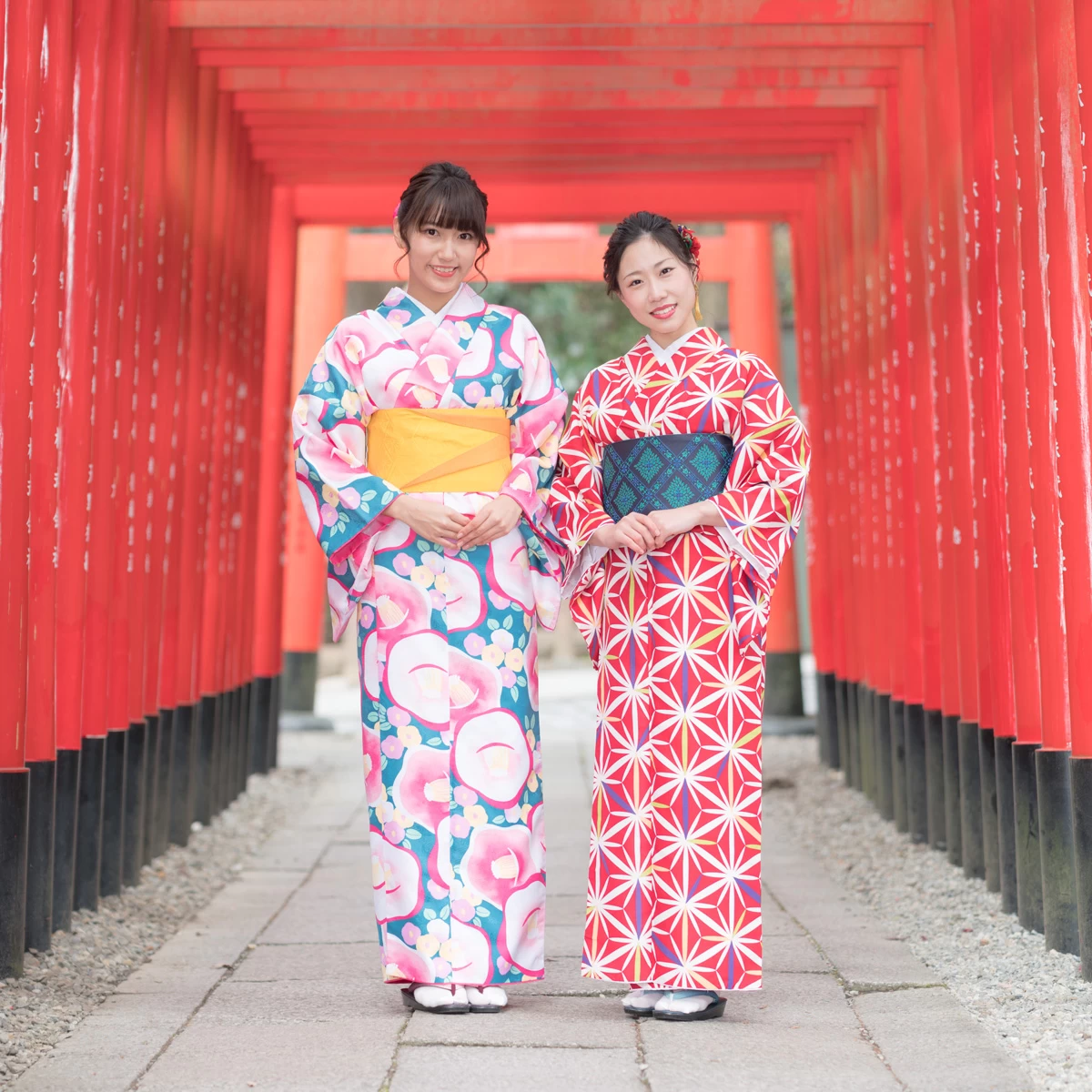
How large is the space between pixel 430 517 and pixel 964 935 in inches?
74.8

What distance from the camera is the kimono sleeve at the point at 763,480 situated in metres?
2.96

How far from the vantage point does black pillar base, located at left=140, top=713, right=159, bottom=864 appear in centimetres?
470

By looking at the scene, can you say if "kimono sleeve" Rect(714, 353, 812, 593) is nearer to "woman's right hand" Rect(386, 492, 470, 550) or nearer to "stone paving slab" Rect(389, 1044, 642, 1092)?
"woman's right hand" Rect(386, 492, 470, 550)

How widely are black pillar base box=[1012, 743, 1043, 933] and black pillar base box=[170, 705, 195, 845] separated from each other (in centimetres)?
298

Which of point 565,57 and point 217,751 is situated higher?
point 565,57

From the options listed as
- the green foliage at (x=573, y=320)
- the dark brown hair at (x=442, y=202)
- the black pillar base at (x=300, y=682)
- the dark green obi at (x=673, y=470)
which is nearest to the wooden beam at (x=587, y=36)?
the dark brown hair at (x=442, y=202)

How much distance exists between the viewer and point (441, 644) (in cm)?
309

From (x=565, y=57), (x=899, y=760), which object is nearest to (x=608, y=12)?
(x=565, y=57)

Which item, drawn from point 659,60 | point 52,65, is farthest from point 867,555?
point 52,65

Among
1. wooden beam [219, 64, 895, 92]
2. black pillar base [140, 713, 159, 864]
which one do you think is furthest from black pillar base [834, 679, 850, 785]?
black pillar base [140, 713, 159, 864]

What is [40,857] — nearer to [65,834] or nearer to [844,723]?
[65,834]

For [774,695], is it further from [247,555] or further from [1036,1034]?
[1036,1034]

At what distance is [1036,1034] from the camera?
9.22 ft

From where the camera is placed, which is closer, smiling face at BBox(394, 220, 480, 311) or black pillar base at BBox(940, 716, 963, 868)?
smiling face at BBox(394, 220, 480, 311)
